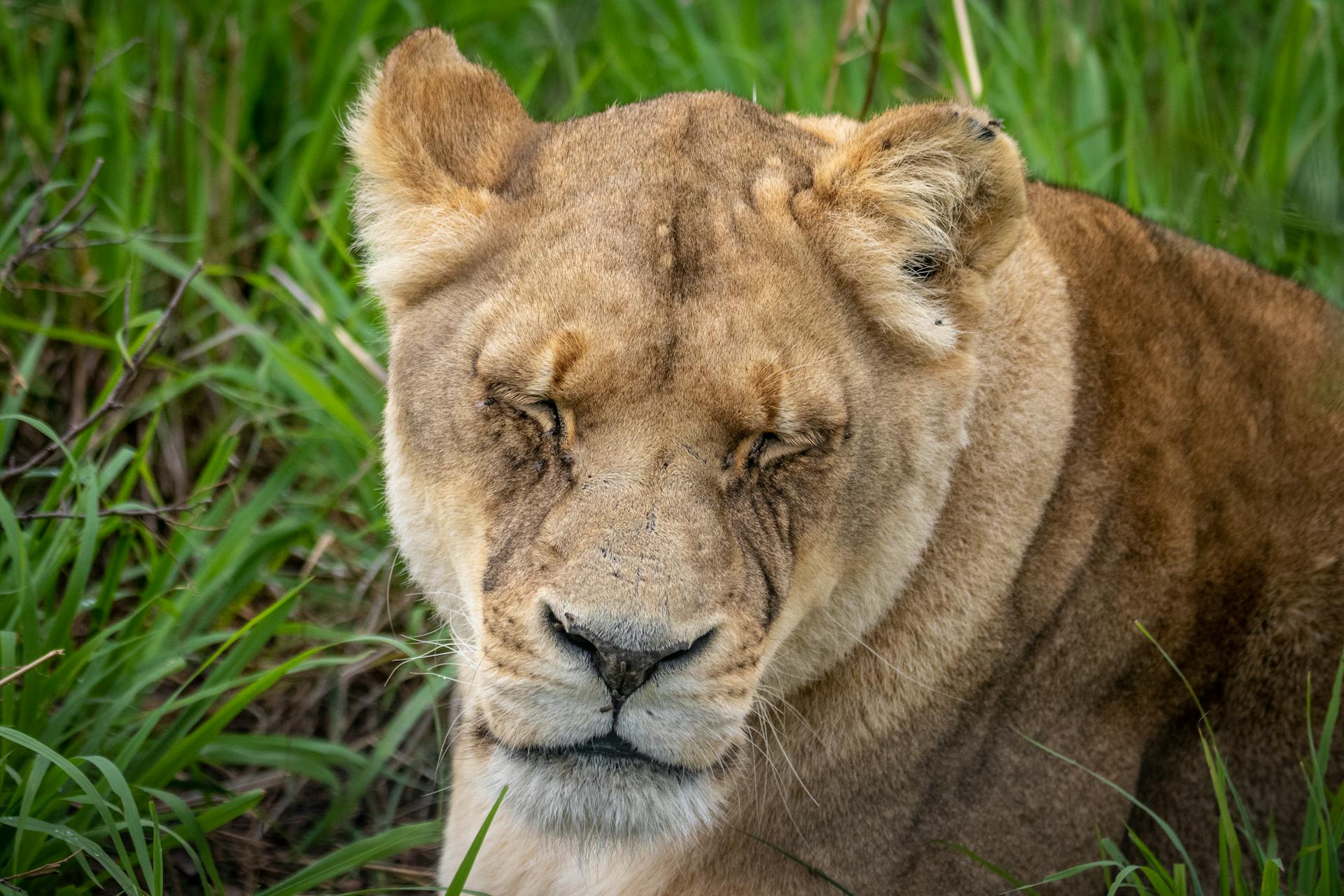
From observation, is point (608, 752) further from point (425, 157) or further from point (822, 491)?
point (425, 157)

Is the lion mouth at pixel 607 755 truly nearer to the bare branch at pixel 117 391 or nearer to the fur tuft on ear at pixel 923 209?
the fur tuft on ear at pixel 923 209

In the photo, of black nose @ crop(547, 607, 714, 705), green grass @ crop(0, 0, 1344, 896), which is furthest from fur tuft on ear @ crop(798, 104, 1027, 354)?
black nose @ crop(547, 607, 714, 705)

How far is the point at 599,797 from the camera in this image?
7.91 ft

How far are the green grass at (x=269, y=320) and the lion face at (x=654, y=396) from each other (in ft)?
2.10

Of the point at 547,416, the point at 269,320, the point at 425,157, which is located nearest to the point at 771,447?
the point at 547,416

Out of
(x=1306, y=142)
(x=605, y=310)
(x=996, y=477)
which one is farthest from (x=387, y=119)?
(x=1306, y=142)

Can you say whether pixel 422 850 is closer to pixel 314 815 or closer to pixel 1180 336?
pixel 314 815

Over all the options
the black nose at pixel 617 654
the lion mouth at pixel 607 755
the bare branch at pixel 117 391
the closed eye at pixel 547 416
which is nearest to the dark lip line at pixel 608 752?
the lion mouth at pixel 607 755

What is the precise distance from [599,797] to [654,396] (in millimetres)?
663

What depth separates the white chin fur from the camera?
2.39m

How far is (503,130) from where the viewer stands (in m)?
2.85

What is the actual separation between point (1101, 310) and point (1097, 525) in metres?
0.46

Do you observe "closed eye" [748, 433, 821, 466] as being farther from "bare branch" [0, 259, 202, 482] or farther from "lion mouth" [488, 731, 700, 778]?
"bare branch" [0, 259, 202, 482]

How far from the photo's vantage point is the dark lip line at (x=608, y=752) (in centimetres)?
235
